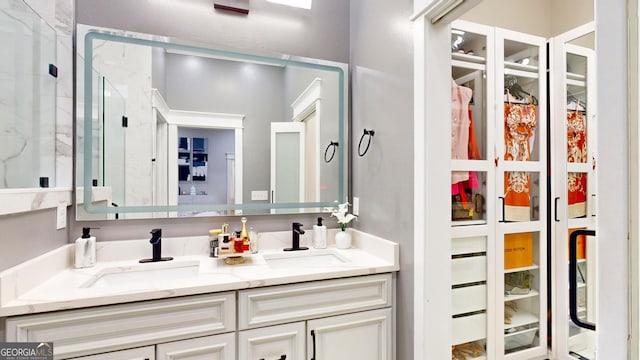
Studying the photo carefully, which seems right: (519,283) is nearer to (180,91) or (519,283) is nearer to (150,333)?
(150,333)

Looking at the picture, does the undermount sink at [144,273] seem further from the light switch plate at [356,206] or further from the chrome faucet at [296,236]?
the light switch plate at [356,206]

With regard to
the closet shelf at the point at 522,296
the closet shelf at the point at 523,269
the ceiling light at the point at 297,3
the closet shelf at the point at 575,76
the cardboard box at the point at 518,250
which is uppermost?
the ceiling light at the point at 297,3

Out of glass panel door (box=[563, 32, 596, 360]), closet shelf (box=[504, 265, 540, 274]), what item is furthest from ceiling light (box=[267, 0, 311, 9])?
closet shelf (box=[504, 265, 540, 274])

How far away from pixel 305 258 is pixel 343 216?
35 cm

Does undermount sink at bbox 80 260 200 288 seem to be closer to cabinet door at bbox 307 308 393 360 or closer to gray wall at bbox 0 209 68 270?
gray wall at bbox 0 209 68 270

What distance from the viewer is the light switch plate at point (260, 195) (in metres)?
1.90

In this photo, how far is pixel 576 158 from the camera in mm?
2189

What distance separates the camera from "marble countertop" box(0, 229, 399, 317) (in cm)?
110

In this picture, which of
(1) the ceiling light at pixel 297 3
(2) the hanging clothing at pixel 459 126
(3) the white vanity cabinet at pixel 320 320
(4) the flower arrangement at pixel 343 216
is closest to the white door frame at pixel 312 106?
(4) the flower arrangement at pixel 343 216

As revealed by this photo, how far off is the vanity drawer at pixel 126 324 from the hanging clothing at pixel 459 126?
150 centimetres

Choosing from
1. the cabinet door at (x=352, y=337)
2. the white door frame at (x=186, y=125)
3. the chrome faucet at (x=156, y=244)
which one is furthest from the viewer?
the white door frame at (x=186, y=125)

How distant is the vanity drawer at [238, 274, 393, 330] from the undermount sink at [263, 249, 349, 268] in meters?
0.25

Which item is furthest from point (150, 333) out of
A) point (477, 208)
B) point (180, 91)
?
point (477, 208)

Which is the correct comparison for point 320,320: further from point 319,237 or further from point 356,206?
point 356,206
